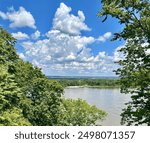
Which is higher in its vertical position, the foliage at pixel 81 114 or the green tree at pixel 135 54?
the green tree at pixel 135 54

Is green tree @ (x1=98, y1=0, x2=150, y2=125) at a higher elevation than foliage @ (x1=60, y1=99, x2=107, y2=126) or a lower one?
higher

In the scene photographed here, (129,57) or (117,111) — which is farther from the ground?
(129,57)

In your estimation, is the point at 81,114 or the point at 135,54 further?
the point at 81,114

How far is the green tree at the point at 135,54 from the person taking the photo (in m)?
11.3

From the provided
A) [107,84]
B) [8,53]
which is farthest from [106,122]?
[107,84]

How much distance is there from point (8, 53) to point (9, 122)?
9.39 meters

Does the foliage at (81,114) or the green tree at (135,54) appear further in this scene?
the foliage at (81,114)

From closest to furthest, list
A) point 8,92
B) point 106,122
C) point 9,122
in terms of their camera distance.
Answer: point 9,122
point 8,92
point 106,122

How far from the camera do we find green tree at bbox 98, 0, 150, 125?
1127 centimetres

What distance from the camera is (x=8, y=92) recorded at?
13484mm

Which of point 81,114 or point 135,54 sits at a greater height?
point 135,54

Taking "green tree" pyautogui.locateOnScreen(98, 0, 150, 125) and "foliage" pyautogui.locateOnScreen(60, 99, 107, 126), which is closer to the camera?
"green tree" pyautogui.locateOnScreen(98, 0, 150, 125)

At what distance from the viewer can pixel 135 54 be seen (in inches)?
501

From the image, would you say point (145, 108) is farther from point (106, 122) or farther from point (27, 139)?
point (106, 122)
